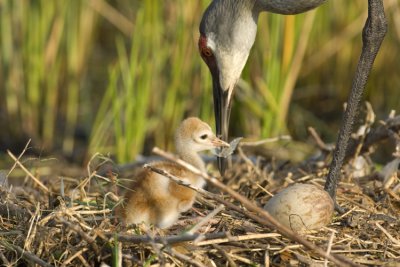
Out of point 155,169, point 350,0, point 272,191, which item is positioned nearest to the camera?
point 155,169

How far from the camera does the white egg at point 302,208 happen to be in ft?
12.6

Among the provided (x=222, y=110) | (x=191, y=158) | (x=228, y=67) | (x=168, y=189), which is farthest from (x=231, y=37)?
(x=168, y=189)

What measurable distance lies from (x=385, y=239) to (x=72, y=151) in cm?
444

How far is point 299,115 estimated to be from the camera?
816 centimetres

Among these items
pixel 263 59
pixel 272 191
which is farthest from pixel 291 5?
pixel 263 59

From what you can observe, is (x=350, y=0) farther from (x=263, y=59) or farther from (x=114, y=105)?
(x=114, y=105)

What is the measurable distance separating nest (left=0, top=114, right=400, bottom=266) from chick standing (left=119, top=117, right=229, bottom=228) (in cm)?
6

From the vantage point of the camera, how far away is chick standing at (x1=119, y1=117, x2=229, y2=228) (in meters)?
3.79

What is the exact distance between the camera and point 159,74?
715 centimetres

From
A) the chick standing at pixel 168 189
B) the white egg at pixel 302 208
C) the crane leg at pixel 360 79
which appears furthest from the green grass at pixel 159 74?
the white egg at pixel 302 208

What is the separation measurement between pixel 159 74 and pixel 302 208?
347 centimetres

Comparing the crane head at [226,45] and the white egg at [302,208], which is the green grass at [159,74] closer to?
the crane head at [226,45]

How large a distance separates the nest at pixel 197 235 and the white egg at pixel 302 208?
0.06 m

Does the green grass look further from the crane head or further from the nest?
the nest
